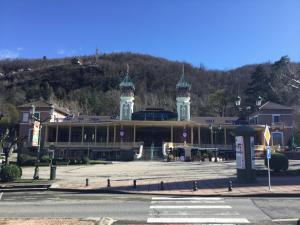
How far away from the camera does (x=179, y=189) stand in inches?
804

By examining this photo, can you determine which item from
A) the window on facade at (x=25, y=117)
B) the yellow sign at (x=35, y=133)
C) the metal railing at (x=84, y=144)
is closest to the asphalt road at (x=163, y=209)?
the yellow sign at (x=35, y=133)

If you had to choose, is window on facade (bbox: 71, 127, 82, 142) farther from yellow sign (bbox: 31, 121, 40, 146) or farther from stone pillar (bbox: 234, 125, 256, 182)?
stone pillar (bbox: 234, 125, 256, 182)

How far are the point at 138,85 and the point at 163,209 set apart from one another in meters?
157

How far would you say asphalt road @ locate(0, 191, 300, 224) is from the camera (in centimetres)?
1229

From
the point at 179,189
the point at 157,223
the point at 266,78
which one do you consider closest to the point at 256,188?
the point at 179,189

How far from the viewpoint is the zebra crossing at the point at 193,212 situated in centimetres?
1188

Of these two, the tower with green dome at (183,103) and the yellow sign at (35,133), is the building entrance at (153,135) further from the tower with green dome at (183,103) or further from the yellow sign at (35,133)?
the yellow sign at (35,133)

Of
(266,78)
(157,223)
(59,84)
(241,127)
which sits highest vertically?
(59,84)

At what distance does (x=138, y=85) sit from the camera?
171m

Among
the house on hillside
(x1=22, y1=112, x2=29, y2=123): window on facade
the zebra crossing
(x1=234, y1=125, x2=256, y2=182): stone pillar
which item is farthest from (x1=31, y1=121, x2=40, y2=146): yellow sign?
the house on hillside

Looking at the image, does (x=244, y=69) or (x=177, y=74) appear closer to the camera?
(x=244, y=69)

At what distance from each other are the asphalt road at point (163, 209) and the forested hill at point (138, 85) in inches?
3326

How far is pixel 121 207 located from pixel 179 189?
241 inches

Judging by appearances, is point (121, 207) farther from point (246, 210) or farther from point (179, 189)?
point (179, 189)
